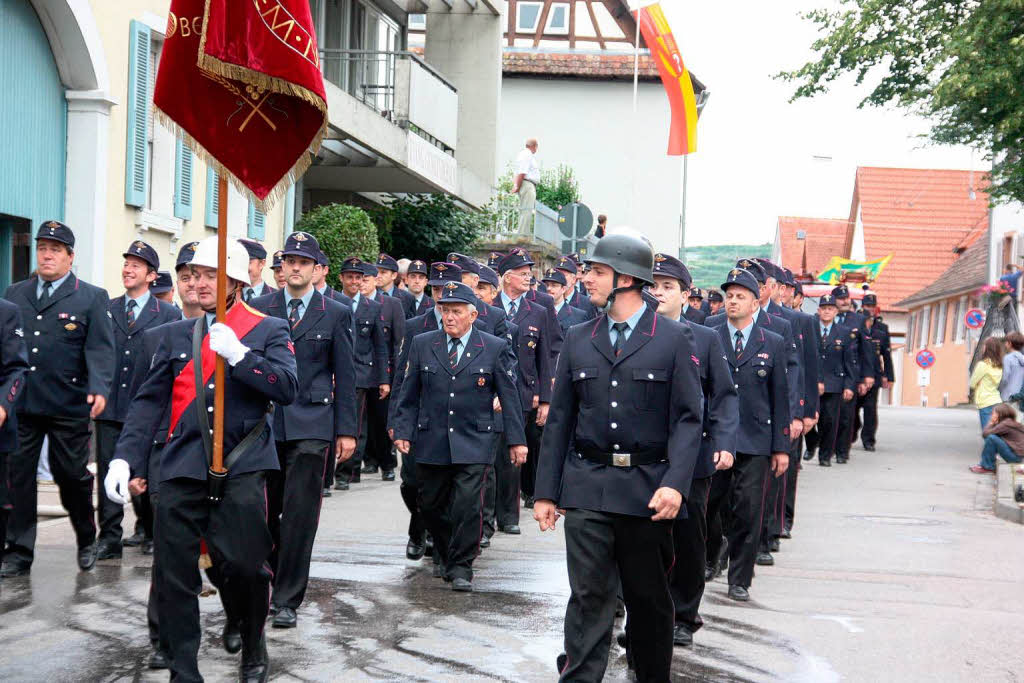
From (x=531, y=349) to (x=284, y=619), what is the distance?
6023mm

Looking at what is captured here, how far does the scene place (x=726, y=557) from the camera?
11.2m

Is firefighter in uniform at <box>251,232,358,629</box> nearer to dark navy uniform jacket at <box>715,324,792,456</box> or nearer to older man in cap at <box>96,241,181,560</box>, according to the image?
older man in cap at <box>96,241,181,560</box>

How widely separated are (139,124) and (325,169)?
8205 millimetres

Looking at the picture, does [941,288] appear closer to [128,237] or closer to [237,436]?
[128,237]

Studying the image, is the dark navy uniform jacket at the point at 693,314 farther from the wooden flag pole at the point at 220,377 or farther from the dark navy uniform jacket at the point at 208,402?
the wooden flag pole at the point at 220,377

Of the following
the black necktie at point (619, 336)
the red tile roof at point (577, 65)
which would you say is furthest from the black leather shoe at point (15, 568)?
the red tile roof at point (577, 65)

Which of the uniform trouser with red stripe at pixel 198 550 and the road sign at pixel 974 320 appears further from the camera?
the road sign at pixel 974 320

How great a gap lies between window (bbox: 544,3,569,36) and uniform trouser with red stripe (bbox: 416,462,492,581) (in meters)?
51.6

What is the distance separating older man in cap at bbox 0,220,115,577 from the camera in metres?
9.87

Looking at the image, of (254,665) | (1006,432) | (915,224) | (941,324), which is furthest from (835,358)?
(915,224)

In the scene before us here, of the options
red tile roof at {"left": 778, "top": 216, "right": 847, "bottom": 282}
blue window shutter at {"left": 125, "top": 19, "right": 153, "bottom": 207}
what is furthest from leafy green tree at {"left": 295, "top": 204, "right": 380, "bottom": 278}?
red tile roof at {"left": 778, "top": 216, "right": 847, "bottom": 282}

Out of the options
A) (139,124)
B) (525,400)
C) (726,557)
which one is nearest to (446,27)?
(139,124)

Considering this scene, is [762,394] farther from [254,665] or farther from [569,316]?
[569,316]

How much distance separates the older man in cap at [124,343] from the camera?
1038cm
